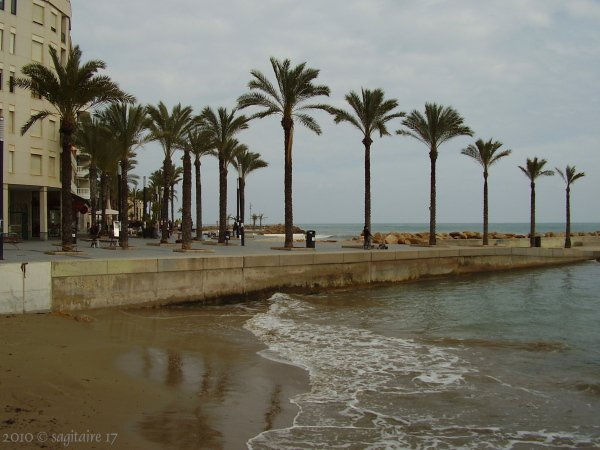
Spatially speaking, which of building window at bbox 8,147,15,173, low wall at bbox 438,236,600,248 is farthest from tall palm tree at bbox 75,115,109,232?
low wall at bbox 438,236,600,248

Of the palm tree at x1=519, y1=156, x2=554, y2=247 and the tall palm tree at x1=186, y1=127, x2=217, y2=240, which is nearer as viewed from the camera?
the tall palm tree at x1=186, y1=127, x2=217, y2=240

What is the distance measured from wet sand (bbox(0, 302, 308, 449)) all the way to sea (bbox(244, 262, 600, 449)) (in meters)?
0.51

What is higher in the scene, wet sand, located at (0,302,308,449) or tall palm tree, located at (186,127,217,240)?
tall palm tree, located at (186,127,217,240)

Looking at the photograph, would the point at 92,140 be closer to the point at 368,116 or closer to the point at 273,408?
the point at 368,116

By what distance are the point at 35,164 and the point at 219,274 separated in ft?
76.0

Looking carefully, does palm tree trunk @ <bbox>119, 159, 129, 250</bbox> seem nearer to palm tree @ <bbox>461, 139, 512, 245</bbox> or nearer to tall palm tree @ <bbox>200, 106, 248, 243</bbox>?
tall palm tree @ <bbox>200, 106, 248, 243</bbox>

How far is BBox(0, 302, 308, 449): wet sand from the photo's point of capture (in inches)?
230

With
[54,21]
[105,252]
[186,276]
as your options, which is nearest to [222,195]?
[105,252]

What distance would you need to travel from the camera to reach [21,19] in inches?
1329

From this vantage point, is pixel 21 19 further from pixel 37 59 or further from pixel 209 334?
pixel 209 334

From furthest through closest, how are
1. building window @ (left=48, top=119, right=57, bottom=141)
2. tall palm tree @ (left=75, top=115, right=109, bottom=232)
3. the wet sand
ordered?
building window @ (left=48, top=119, right=57, bottom=141)
tall palm tree @ (left=75, top=115, right=109, bottom=232)
the wet sand

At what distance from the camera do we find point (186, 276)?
16797 millimetres

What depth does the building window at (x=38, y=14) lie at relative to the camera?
34.8 metres

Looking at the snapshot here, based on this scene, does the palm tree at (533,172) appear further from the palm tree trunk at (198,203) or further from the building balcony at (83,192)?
the building balcony at (83,192)
